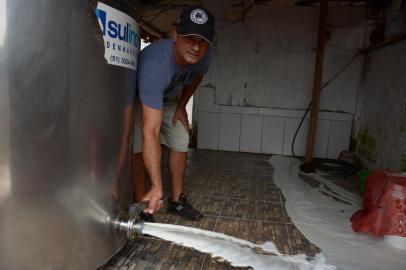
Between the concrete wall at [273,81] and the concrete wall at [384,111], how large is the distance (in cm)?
33

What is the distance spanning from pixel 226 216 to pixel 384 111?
6.20 feet

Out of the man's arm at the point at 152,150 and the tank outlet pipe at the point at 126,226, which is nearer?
the tank outlet pipe at the point at 126,226

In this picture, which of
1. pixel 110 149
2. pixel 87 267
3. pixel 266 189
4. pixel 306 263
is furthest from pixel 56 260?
pixel 266 189

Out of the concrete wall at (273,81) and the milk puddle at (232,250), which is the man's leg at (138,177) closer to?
the milk puddle at (232,250)

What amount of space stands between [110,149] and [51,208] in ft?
1.00

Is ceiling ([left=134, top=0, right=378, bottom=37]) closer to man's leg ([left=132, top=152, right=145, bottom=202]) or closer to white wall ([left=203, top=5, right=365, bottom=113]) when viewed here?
white wall ([left=203, top=5, right=365, bottom=113])

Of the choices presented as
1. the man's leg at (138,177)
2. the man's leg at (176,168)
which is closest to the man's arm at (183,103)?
the man's leg at (176,168)

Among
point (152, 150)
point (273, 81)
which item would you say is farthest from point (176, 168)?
point (273, 81)

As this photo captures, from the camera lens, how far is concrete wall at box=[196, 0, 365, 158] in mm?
3727

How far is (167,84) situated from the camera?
1486 mm

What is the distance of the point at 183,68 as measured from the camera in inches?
62.7

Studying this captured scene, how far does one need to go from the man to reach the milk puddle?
5.2 inches

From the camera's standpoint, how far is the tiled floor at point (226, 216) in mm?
1406

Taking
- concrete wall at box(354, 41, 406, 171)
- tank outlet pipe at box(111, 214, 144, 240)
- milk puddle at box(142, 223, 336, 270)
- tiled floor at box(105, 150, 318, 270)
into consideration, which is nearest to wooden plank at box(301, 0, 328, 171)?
tiled floor at box(105, 150, 318, 270)
